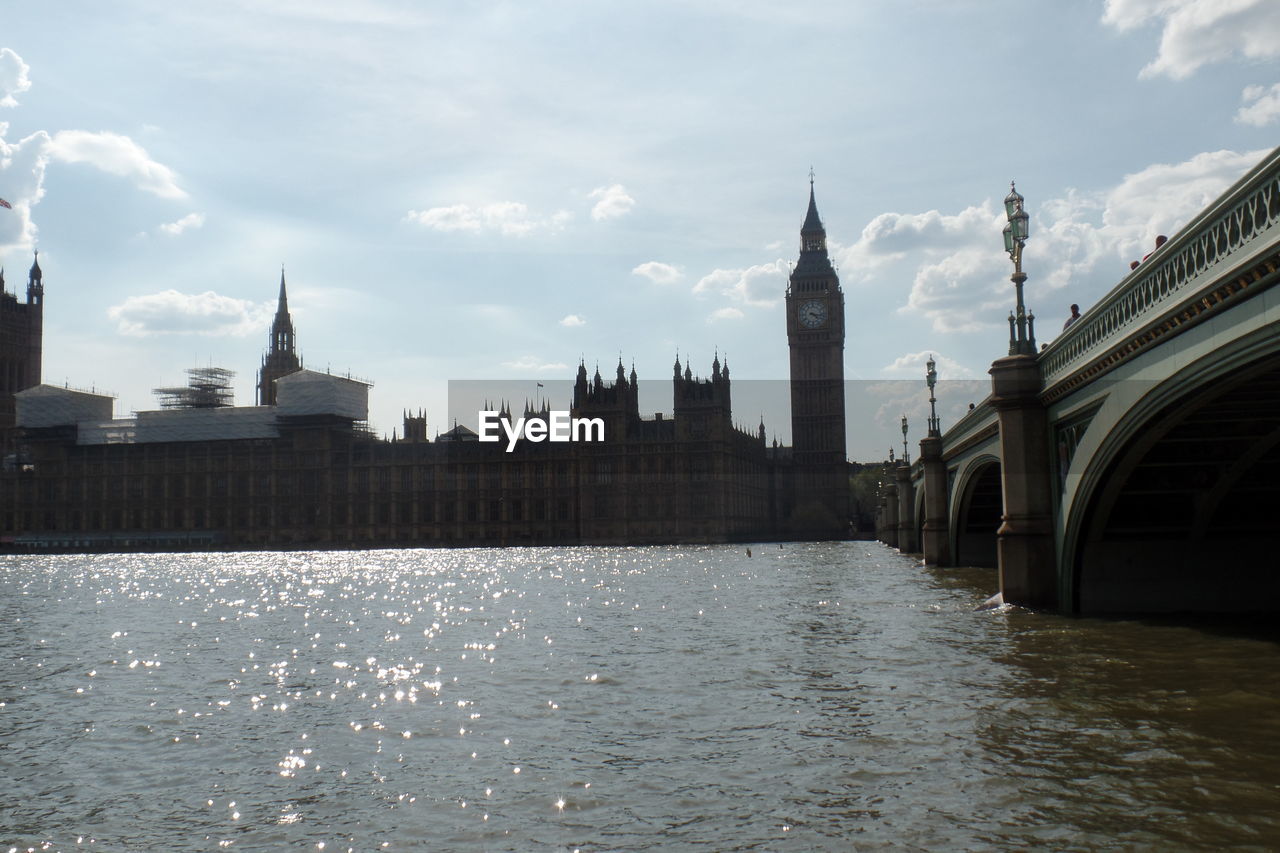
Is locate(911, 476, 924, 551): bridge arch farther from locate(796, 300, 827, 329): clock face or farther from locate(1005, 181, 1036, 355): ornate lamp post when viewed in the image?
locate(796, 300, 827, 329): clock face

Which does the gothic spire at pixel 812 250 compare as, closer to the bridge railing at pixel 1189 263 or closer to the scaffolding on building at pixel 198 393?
the scaffolding on building at pixel 198 393

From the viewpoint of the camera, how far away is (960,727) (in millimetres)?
13742

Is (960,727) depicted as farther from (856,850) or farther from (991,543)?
(991,543)

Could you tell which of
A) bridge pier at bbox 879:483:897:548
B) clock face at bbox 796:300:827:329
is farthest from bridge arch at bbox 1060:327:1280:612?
clock face at bbox 796:300:827:329

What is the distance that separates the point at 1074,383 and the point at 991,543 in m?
30.4

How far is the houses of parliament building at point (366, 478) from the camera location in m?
136

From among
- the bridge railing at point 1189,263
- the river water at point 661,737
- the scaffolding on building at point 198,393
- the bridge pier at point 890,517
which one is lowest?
the river water at point 661,737

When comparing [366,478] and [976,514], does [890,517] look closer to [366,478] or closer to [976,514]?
[976,514]

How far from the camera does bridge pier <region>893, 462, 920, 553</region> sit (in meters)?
71.9

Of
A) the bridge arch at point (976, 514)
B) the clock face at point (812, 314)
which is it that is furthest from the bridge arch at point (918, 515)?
the clock face at point (812, 314)

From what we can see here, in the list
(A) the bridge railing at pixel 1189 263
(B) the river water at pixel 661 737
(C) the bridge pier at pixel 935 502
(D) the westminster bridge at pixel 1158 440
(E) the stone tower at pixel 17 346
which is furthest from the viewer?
(E) the stone tower at pixel 17 346

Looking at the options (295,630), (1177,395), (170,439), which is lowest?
(295,630)

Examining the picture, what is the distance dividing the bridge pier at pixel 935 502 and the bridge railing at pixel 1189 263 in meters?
26.8

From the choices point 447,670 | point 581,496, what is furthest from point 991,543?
point 581,496
